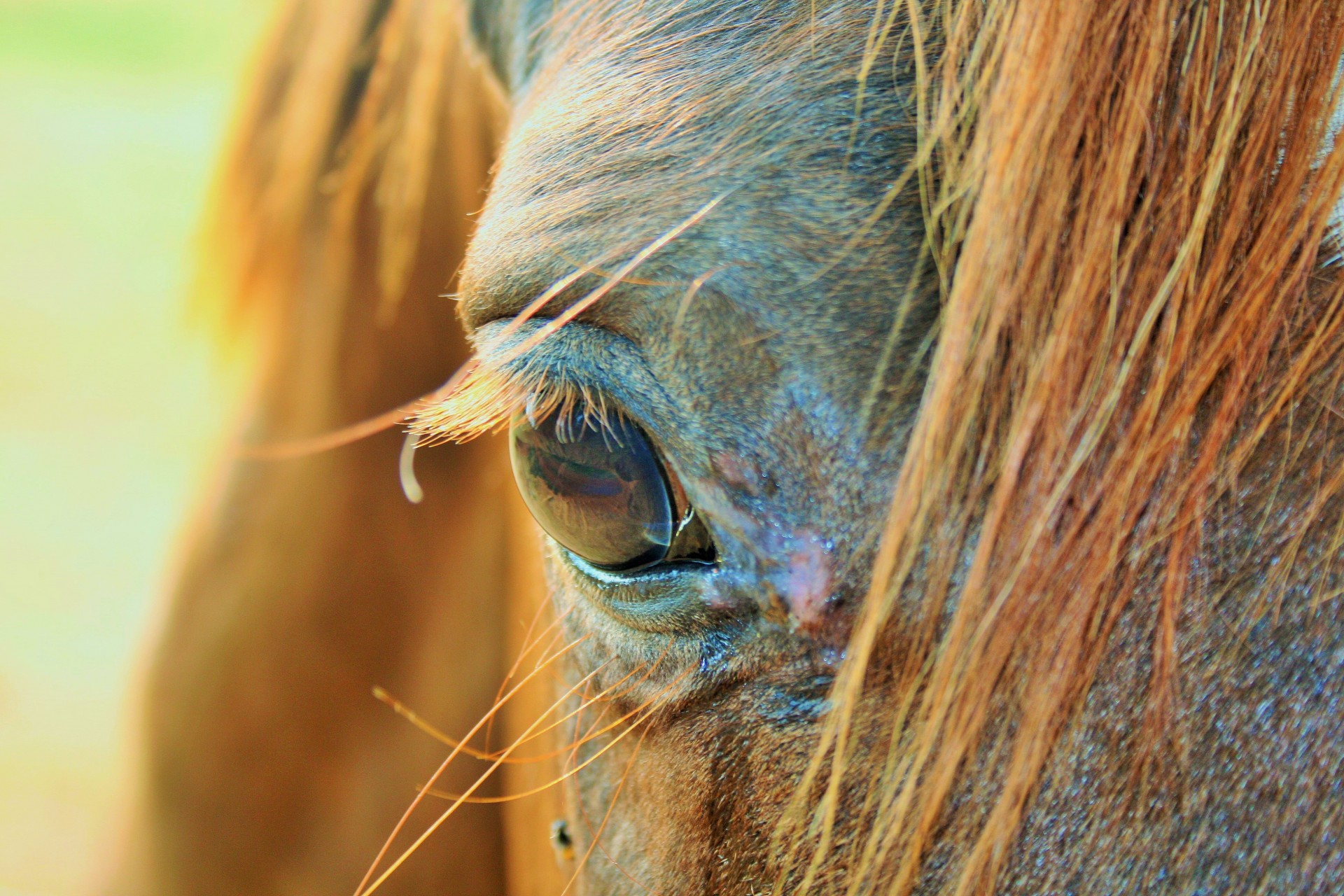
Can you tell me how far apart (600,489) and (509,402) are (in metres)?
0.07

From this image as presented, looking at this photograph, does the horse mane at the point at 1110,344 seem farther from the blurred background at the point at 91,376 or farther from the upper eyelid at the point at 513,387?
the blurred background at the point at 91,376

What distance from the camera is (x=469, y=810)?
4.16 feet

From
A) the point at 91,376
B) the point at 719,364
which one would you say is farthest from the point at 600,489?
the point at 91,376

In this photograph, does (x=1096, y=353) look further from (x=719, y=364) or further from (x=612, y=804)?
(x=612, y=804)

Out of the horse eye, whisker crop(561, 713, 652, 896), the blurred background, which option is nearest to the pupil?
the horse eye

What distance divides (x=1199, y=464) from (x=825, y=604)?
0.17 metres

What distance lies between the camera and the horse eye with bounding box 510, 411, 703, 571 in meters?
0.55

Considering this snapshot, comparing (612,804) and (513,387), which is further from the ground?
(513,387)

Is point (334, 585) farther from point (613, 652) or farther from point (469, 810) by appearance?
point (613, 652)

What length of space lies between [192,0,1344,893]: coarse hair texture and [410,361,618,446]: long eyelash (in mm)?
183

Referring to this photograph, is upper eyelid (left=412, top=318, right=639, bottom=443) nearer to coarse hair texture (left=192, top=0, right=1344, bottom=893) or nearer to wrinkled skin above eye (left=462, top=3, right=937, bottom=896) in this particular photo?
wrinkled skin above eye (left=462, top=3, right=937, bottom=896)

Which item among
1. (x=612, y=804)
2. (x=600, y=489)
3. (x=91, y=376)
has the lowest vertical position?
(x=91, y=376)

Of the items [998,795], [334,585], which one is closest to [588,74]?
[998,795]

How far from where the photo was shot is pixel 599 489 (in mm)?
565
